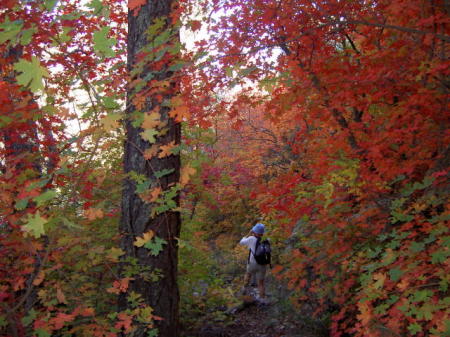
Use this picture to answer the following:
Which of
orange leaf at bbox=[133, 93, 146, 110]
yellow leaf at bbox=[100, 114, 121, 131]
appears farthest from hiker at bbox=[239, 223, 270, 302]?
yellow leaf at bbox=[100, 114, 121, 131]

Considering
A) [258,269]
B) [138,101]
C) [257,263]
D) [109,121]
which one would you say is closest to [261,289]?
[258,269]

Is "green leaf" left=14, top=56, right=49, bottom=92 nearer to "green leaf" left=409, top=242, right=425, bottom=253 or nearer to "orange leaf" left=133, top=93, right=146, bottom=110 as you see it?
"orange leaf" left=133, top=93, right=146, bottom=110

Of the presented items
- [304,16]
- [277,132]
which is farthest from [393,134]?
[277,132]

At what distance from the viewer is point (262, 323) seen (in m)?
6.80

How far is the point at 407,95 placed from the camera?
15.9 ft

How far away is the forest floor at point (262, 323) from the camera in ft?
19.4

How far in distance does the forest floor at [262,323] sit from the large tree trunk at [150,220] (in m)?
1.51

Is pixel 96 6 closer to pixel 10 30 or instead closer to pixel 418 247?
pixel 10 30

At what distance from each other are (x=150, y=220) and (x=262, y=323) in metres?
3.71

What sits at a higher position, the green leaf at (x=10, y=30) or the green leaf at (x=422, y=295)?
the green leaf at (x=10, y=30)

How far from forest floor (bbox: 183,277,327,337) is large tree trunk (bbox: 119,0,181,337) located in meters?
1.51

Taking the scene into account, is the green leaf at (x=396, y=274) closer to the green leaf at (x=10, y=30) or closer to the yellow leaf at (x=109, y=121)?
the yellow leaf at (x=109, y=121)

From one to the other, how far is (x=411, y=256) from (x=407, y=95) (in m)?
2.27

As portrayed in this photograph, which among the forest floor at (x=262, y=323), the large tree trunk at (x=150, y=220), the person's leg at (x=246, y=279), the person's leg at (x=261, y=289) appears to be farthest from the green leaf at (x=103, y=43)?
the person's leg at (x=246, y=279)
